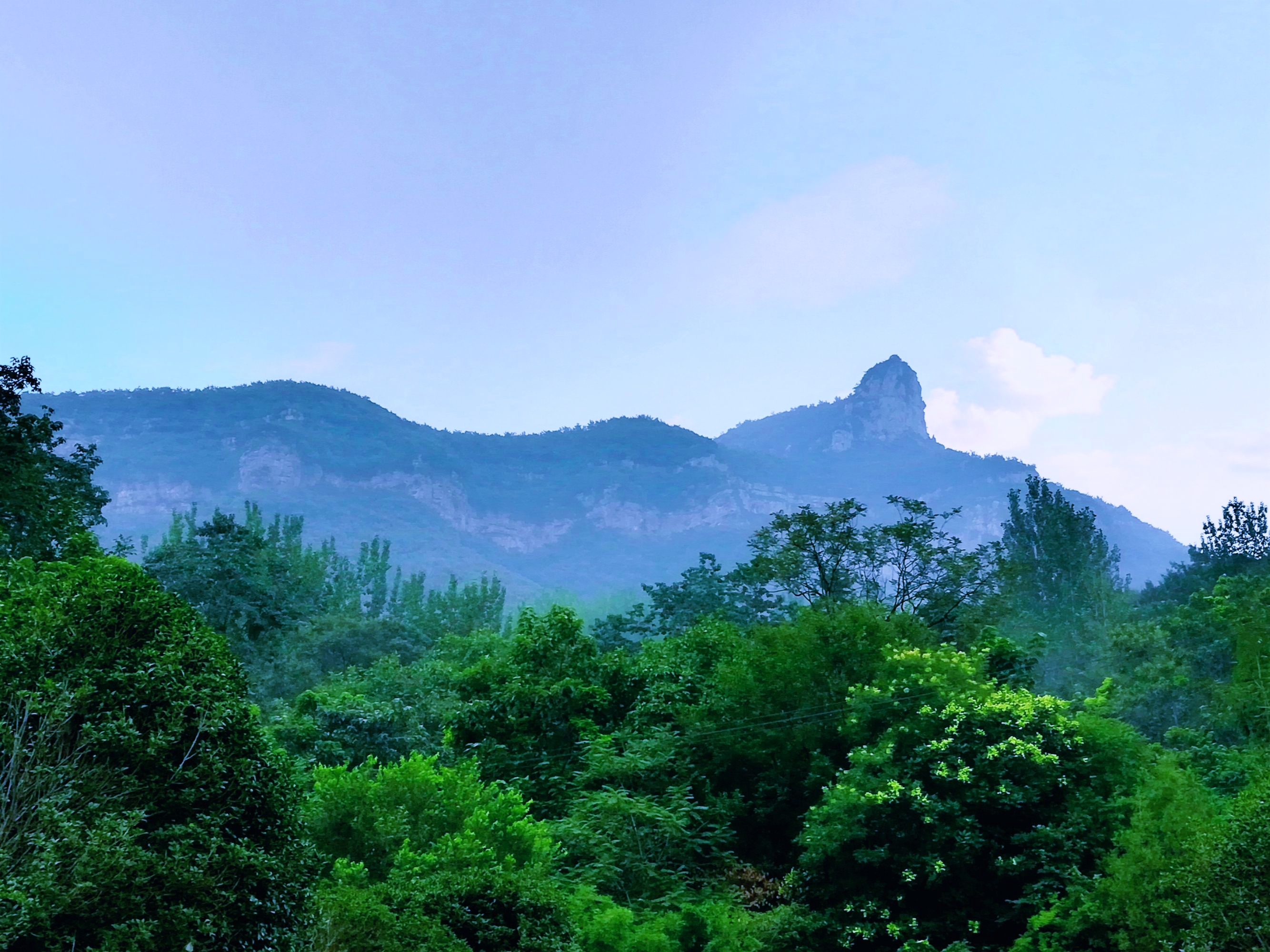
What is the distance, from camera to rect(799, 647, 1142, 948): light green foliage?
12.8m

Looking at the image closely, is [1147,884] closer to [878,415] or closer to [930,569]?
[930,569]

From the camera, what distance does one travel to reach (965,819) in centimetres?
1287

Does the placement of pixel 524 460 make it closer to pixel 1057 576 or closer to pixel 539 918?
pixel 1057 576

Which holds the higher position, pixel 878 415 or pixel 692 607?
pixel 878 415

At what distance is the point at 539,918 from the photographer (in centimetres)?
892

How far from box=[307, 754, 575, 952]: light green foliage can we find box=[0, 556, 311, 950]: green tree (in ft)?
3.96

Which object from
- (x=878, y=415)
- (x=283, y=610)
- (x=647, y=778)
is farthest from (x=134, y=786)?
(x=878, y=415)

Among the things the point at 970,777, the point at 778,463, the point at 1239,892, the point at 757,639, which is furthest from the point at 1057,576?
the point at 778,463

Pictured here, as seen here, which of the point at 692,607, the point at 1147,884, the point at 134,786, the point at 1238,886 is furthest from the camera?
the point at 692,607

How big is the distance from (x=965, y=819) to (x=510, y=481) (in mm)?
150493

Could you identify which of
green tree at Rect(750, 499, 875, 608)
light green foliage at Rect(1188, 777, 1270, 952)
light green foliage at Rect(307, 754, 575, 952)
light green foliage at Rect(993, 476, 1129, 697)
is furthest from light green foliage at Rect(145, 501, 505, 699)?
light green foliage at Rect(993, 476, 1129, 697)

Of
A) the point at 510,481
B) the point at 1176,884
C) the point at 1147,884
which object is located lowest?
the point at 1147,884

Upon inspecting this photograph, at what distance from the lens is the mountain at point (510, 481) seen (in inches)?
5079

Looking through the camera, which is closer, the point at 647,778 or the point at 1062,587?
the point at 647,778
